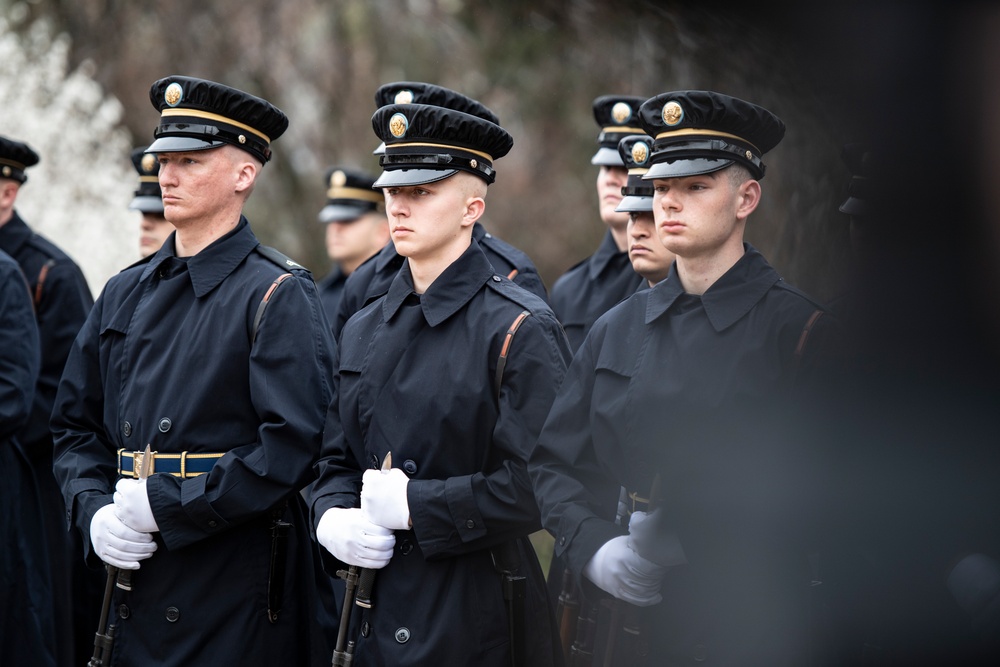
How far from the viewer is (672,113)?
9.04 ft

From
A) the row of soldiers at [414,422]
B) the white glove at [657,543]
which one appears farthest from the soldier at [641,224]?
the white glove at [657,543]

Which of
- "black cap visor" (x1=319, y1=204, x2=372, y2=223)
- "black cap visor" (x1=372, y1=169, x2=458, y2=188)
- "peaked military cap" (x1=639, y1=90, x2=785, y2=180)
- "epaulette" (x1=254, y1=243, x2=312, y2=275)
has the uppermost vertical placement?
"black cap visor" (x1=319, y1=204, x2=372, y2=223)

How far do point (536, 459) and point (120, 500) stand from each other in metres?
1.32

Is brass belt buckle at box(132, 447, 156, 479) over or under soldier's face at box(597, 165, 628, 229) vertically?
under

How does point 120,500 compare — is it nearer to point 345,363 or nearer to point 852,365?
point 345,363

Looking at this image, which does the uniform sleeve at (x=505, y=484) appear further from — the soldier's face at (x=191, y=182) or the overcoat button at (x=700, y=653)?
the soldier's face at (x=191, y=182)

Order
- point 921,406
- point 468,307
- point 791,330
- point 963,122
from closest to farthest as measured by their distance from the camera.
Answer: point 963,122 → point 921,406 → point 791,330 → point 468,307

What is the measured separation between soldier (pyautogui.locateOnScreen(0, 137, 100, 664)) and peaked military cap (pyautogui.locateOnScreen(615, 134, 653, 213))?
109 inches

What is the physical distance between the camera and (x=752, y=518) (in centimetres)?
140

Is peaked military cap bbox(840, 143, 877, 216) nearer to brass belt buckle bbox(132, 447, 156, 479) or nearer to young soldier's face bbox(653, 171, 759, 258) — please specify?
young soldier's face bbox(653, 171, 759, 258)

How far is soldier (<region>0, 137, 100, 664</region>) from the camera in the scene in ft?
16.3

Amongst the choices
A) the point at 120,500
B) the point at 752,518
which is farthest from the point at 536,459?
the point at 752,518

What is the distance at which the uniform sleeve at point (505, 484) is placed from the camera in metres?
3.10

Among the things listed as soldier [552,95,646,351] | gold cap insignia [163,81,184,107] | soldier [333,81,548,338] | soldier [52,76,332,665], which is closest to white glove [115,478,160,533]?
soldier [52,76,332,665]
